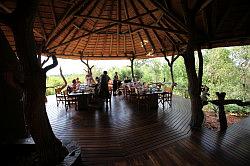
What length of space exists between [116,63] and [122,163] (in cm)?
2142

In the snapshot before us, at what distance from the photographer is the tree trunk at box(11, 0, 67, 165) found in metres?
3.00

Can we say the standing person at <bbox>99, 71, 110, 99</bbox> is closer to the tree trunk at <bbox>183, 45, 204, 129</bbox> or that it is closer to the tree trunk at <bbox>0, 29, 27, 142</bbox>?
the tree trunk at <bbox>183, 45, 204, 129</bbox>

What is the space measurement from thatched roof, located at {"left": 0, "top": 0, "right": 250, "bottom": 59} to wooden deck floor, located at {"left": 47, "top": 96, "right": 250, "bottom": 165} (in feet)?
9.04

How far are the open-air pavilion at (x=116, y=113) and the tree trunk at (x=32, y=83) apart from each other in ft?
0.04

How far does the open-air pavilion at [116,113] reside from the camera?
320cm

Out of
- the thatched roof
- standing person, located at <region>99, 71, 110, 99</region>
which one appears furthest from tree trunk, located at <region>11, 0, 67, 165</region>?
standing person, located at <region>99, 71, 110, 99</region>

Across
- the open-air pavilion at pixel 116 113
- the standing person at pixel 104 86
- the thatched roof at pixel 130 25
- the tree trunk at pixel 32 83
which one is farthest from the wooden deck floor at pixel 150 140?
the thatched roof at pixel 130 25

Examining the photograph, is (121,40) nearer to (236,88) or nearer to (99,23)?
(99,23)

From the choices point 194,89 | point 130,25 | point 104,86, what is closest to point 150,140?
point 194,89

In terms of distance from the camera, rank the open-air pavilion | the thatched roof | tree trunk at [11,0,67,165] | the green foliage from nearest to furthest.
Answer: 1. tree trunk at [11,0,67,165]
2. the open-air pavilion
3. the thatched roof
4. the green foliage

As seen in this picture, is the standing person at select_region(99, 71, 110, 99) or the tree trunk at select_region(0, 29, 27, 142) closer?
the tree trunk at select_region(0, 29, 27, 142)

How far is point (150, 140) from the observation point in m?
5.40

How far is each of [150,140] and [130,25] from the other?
7220 mm

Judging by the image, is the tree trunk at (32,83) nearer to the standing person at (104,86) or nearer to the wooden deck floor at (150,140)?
the wooden deck floor at (150,140)
